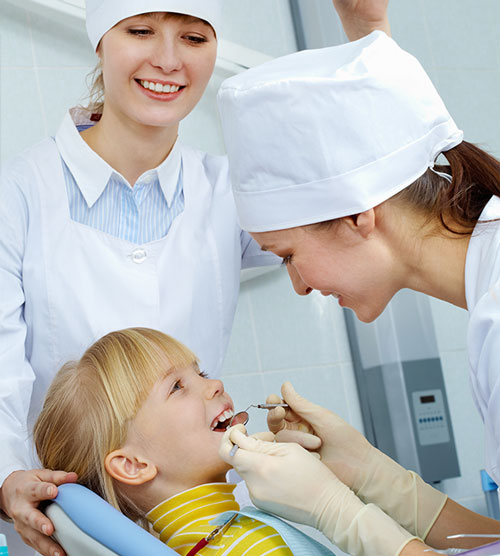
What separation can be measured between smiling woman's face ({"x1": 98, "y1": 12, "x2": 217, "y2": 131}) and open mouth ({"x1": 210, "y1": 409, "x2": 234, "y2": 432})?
24.1 inches

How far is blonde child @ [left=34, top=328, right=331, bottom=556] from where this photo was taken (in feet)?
4.65

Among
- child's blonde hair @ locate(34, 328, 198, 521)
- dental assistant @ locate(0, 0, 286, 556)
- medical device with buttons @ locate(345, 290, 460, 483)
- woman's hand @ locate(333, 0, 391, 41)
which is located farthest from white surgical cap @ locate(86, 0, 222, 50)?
medical device with buttons @ locate(345, 290, 460, 483)

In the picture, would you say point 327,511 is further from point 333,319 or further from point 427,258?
point 333,319

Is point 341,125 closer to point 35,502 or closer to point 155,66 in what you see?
point 155,66

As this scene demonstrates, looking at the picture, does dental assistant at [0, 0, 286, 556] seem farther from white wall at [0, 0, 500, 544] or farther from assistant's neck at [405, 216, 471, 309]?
white wall at [0, 0, 500, 544]

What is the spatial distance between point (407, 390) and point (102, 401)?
4.43ft

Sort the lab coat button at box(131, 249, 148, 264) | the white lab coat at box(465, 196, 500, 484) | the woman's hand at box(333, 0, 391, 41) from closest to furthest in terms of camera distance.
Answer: the white lab coat at box(465, 196, 500, 484) < the woman's hand at box(333, 0, 391, 41) < the lab coat button at box(131, 249, 148, 264)

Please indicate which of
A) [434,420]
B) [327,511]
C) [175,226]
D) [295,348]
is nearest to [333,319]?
[295,348]

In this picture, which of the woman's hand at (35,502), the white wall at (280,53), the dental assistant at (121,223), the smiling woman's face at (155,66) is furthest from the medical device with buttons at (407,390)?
the woman's hand at (35,502)

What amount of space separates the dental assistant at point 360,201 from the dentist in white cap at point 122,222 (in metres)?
0.47

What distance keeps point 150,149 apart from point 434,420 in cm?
126

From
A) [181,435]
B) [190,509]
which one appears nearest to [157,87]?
[181,435]

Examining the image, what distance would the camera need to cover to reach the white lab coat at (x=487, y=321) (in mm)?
1093

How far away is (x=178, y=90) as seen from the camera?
1736mm
